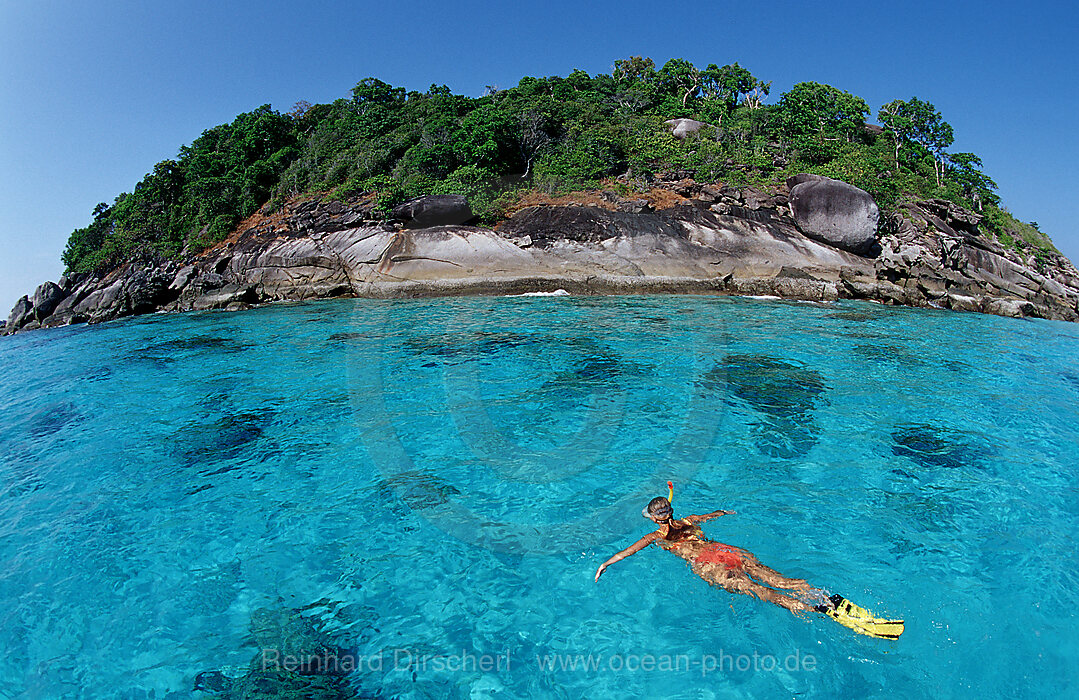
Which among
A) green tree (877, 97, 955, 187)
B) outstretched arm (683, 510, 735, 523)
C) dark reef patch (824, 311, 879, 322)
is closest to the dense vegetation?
green tree (877, 97, 955, 187)

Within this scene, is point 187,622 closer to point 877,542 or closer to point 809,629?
point 809,629

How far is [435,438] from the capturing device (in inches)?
297

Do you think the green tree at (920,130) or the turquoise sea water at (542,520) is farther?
the green tree at (920,130)

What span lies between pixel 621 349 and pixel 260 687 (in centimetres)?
942

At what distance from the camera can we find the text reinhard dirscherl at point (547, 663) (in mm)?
3709

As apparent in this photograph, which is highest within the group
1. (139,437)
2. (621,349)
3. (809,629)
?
(621,349)

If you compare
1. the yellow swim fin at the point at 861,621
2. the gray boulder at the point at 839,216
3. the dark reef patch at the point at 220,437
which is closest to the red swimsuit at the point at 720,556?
the yellow swim fin at the point at 861,621

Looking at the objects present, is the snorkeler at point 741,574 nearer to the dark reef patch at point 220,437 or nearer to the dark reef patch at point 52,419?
the dark reef patch at point 220,437

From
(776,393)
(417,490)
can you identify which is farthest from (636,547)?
(776,393)

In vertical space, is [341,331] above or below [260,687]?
above

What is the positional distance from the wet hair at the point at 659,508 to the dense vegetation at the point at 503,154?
67.8ft

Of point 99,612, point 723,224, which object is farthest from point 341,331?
point 723,224

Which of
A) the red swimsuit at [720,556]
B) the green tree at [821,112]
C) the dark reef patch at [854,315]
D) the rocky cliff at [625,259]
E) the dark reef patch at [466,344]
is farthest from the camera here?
the green tree at [821,112]

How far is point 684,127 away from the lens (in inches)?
1242
